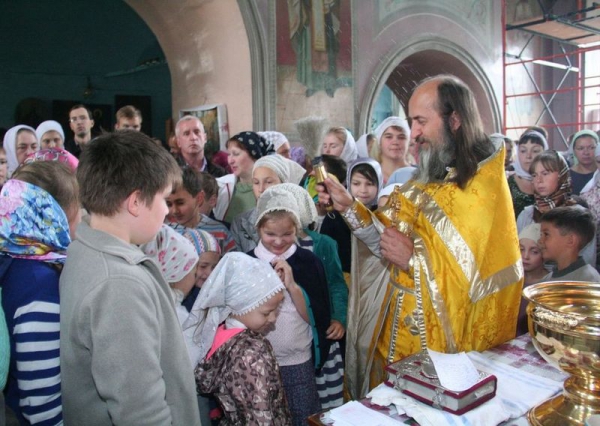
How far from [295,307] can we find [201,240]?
534 millimetres

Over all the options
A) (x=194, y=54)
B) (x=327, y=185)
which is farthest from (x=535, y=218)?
(x=194, y=54)

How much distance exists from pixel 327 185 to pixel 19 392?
4.27 feet

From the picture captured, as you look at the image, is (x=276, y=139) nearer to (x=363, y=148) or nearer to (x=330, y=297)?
(x=363, y=148)

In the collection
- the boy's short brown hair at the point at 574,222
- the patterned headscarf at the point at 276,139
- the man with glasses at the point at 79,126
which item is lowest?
the boy's short brown hair at the point at 574,222

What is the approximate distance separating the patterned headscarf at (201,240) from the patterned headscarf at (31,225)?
0.94m

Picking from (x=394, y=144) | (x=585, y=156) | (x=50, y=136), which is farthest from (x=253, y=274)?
(x=585, y=156)

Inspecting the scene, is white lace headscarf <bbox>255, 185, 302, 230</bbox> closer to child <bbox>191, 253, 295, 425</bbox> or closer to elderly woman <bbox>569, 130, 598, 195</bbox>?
child <bbox>191, 253, 295, 425</bbox>

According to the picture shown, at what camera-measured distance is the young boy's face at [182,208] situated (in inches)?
103

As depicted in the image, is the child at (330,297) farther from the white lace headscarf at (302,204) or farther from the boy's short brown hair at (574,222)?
the boy's short brown hair at (574,222)

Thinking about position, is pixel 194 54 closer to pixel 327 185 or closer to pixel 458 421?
pixel 327 185

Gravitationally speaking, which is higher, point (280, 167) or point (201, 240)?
point (280, 167)

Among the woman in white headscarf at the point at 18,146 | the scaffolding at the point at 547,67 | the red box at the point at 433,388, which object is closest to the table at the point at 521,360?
the red box at the point at 433,388

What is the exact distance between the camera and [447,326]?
6.15ft

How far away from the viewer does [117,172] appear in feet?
4.28
